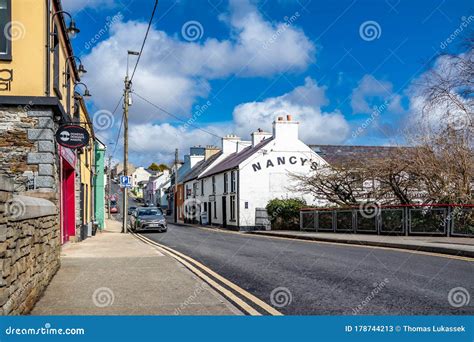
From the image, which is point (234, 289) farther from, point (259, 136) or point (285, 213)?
point (259, 136)

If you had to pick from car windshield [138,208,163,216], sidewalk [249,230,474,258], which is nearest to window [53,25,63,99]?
sidewalk [249,230,474,258]

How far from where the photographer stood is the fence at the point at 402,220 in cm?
1747

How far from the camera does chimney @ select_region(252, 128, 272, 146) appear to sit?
137 feet

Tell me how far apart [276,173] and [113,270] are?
92.0 ft

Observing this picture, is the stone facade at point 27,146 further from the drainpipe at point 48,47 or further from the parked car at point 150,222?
the parked car at point 150,222

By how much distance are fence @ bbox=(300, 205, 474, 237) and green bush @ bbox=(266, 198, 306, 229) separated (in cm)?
543

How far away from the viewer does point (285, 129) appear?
1473 inches

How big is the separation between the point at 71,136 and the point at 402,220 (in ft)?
43.5

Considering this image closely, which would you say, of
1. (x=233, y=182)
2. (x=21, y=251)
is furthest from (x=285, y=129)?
(x=21, y=251)

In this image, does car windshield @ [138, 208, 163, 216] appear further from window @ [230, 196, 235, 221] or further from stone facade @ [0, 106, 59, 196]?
stone facade @ [0, 106, 59, 196]

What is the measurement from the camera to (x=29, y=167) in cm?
1274

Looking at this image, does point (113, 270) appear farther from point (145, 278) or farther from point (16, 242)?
point (16, 242)

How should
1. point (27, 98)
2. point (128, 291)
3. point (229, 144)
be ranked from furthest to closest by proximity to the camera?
1. point (229, 144)
2. point (27, 98)
3. point (128, 291)

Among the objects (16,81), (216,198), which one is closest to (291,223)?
(216,198)
